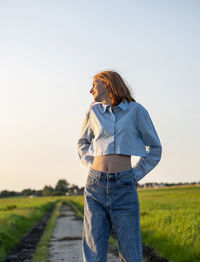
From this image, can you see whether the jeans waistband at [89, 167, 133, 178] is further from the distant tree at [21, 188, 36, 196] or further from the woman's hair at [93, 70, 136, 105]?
the distant tree at [21, 188, 36, 196]

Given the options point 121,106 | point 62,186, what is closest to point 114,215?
point 121,106

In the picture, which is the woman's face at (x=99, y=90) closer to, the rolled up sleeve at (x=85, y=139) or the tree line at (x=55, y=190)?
the rolled up sleeve at (x=85, y=139)

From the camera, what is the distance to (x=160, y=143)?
9.09 feet

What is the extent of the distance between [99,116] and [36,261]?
211 inches

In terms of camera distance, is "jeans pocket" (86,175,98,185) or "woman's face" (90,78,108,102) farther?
"woman's face" (90,78,108,102)

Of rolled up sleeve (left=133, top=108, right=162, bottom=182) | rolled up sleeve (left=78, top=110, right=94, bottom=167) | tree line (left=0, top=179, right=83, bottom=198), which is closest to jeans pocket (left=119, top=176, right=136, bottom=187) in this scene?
rolled up sleeve (left=133, top=108, right=162, bottom=182)

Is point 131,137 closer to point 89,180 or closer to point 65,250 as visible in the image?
point 89,180

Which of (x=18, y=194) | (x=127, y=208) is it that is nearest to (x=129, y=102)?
(x=127, y=208)

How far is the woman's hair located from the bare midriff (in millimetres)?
434

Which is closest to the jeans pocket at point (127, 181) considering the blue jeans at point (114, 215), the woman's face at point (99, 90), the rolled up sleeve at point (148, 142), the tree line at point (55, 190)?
the blue jeans at point (114, 215)

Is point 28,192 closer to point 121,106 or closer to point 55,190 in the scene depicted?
point 55,190

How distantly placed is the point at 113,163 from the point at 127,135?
24cm

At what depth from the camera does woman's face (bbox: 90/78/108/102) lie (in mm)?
2846

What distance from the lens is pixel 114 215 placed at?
259 centimetres
